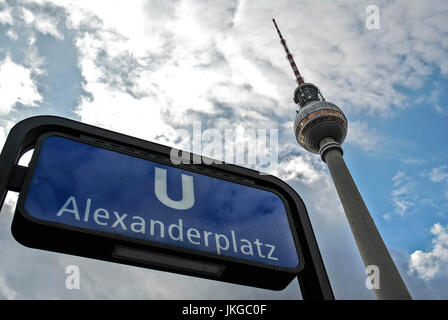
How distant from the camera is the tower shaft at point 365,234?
39.3m

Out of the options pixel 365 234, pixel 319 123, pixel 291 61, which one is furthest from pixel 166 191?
pixel 291 61

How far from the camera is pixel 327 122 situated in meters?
56.2

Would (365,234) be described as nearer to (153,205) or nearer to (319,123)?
Answer: (319,123)

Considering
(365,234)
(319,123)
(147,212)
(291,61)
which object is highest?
(291,61)

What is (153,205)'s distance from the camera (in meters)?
2.37

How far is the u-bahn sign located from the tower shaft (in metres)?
39.1

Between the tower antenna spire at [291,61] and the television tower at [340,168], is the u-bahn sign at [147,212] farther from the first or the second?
the tower antenna spire at [291,61]

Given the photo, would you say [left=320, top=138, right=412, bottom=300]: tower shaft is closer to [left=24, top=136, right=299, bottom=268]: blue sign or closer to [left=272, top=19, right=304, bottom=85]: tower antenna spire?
[left=272, top=19, right=304, bottom=85]: tower antenna spire

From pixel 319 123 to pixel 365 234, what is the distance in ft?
62.3

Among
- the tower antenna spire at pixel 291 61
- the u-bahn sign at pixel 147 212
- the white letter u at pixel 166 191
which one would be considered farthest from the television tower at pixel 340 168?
the white letter u at pixel 166 191

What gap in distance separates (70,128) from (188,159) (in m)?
0.88
